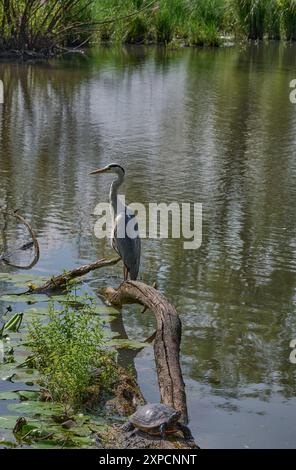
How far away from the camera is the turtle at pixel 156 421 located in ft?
14.8

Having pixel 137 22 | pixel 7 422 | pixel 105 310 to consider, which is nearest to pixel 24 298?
pixel 105 310

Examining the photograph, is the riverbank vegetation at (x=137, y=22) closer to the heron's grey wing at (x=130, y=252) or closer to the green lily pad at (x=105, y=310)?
the heron's grey wing at (x=130, y=252)

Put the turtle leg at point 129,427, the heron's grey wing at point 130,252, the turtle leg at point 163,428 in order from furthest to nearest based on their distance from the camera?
the heron's grey wing at point 130,252 < the turtle leg at point 129,427 < the turtle leg at point 163,428

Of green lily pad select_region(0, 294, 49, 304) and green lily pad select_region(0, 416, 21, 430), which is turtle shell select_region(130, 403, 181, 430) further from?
green lily pad select_region(0, 294, 49, 304)

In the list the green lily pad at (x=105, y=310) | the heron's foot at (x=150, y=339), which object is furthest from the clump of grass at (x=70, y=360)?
the green lily pad at (x=105, y=310)

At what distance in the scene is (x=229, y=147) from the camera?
12328 mm

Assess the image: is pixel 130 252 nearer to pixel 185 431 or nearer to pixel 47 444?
pixel 185 431

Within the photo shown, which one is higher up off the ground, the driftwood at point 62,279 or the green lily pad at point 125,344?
the driftwood at point 62,279

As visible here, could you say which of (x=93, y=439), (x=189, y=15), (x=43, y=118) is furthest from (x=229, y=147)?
(x=189, y=15)

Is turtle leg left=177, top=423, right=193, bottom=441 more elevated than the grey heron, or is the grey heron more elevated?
the grey heron

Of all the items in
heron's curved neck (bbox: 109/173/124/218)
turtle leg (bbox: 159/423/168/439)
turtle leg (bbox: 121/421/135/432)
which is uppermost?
heron's curved neck (bbox: 109/173/124/218)

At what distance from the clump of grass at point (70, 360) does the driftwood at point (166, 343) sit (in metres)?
0.29

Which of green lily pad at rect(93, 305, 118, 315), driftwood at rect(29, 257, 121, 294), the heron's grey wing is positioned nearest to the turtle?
green lily pad at rect(93, 305, 118, 315)

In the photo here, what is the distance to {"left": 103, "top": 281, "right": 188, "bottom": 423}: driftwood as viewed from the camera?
501 cm
